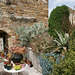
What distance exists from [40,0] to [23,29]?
2018 millimetres

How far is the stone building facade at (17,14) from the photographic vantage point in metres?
4.72

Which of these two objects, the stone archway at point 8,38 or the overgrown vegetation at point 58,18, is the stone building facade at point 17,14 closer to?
the stone archway at point 8,38

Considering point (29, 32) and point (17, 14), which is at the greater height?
point (17, 14)

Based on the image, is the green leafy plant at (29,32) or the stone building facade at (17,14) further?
the stone building facade at (17,14)

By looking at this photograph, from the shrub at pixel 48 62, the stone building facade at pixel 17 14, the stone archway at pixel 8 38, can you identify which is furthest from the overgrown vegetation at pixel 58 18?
the shrub at pixel 48 62

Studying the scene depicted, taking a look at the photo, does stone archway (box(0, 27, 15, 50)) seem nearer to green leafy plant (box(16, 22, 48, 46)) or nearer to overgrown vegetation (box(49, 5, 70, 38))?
green leafy plant (box(16, 22, 48, 46))

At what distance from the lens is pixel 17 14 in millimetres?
4945

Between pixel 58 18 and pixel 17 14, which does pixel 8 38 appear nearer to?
pixel 17 14

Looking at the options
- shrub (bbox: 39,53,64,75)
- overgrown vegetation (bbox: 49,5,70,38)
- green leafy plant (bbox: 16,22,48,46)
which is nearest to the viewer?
shrub (bbox: 39,53,64,75)

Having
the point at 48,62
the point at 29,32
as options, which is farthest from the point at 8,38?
the point at 48,62

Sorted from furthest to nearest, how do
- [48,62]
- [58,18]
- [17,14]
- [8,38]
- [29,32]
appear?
1. [58,18]
2. [17,14]
3. [8,38]
4. [29,32]
5. [48,62]

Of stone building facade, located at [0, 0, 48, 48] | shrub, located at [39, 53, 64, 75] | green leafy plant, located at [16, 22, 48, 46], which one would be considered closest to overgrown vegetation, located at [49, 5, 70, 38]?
stone building facade, located at [0, 0, 48, 48]

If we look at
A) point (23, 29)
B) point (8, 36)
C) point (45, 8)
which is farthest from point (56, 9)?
point (8, 36)

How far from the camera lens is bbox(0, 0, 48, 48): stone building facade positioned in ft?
15.5
